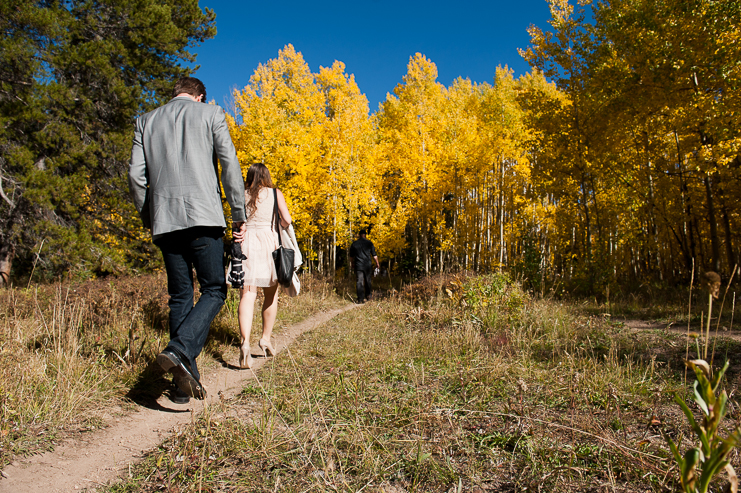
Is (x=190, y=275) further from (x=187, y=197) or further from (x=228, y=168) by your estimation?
(x=228, y=168)

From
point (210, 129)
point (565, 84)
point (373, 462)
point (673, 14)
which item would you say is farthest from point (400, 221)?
point (373, 462)

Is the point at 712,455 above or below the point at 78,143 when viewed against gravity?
below

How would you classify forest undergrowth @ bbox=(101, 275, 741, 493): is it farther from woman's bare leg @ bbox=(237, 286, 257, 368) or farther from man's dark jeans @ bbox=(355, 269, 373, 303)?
man's dark jeans @ bbox=(355, 269, 373, 303)

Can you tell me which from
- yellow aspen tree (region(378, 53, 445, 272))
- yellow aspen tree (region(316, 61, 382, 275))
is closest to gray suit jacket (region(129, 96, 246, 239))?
yellow aspen tree (region(316, 61, 382, 275))

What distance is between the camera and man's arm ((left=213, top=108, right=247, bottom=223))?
2832 mm

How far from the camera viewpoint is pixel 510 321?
488cm

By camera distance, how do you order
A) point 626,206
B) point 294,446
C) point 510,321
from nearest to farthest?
1. point 294,446
2. point 510,321
3. point 626,206

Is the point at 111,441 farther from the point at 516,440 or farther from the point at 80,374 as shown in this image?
the point at 516,440

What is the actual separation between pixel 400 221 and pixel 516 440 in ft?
44.9

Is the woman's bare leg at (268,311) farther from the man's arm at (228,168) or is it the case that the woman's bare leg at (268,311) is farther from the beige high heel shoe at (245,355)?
the man's arm at (228,168)

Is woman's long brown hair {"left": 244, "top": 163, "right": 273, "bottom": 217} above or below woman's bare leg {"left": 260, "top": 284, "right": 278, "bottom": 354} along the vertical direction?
above

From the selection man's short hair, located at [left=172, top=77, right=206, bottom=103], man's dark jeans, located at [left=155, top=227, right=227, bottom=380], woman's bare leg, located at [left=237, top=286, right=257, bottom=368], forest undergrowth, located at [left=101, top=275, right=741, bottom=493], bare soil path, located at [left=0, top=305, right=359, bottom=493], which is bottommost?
bare soil path, located at [left=0, top=305, right=359, bottom=493]

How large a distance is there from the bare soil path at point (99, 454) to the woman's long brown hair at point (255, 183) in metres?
1.87

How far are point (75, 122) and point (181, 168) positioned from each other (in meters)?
9.52
